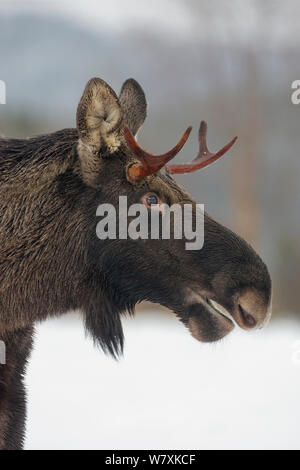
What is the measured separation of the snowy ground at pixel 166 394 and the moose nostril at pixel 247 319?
2.01 feet

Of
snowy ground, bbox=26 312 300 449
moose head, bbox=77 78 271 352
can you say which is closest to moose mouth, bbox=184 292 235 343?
moose head, bbox=77 78 271 352

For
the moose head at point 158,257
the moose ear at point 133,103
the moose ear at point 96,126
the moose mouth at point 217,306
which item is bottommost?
the moose mouth at point 217,306

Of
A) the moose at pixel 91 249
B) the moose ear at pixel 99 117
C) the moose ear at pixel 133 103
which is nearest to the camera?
the moose ear at pixel 99 117

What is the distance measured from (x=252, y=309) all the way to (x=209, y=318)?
0.26 meters

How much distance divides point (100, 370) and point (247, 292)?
3.42 meters

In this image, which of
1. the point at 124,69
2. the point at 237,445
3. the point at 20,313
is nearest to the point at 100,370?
the point at 237,445

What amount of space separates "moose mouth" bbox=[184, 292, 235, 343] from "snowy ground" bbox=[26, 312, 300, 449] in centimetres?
41

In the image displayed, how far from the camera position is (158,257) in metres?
3.30

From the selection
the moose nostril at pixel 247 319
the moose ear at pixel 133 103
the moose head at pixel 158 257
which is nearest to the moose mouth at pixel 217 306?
the moose head at pixel 158 257

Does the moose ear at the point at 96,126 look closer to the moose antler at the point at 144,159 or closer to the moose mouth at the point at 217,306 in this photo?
the moose antler at the point at 144,159

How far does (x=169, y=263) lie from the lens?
3301 mm

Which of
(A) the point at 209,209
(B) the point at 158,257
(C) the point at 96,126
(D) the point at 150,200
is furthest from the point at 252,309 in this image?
(A) the point at 209,209

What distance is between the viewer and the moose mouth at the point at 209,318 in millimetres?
3303

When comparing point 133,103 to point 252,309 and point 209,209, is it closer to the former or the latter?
point 252,309
